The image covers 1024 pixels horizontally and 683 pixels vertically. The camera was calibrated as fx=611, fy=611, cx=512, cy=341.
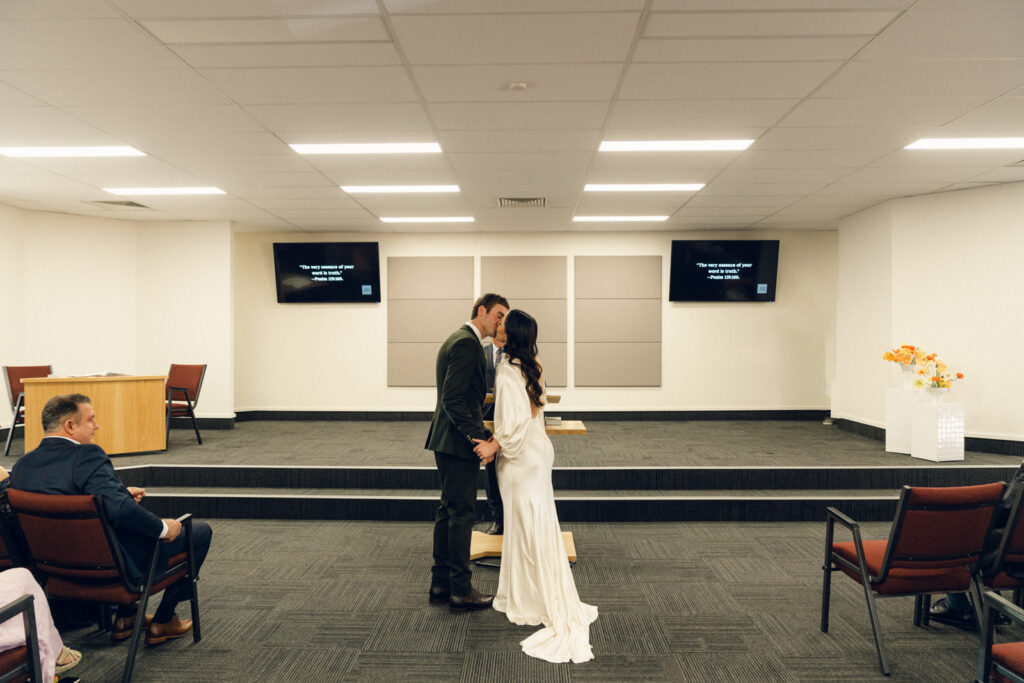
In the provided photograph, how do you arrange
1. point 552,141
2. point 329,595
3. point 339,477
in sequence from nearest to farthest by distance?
point 329,595 < point 552,141 < point 339,477

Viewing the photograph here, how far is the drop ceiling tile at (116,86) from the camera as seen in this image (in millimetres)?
3523

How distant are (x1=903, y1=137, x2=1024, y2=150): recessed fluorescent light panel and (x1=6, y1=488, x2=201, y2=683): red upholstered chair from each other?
5.86 metres

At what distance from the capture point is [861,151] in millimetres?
5059

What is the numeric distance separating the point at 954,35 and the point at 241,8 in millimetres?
3486

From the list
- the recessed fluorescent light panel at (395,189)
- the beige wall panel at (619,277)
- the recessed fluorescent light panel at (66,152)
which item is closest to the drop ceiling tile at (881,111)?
the recessed fluorescent light panel at (395,189)

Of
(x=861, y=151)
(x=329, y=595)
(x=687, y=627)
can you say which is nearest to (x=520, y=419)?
(x=687, y=627)

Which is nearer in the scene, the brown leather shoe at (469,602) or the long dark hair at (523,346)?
the long dark hair at (523,346)

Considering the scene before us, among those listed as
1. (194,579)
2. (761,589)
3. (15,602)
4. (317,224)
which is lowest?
(761,589)

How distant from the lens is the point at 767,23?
2955mm

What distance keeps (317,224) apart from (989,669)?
814cm

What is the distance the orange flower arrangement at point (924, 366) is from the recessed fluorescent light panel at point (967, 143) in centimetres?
202

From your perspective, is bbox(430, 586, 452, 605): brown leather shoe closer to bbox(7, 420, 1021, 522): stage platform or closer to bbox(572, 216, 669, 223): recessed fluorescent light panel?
bbox(7, 420, 1021, 522): stage platform

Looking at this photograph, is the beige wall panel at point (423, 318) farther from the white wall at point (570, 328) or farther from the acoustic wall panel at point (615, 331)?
the acoustic wall panel at point (615, 331)

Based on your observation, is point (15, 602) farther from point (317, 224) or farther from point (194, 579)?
point (317, 224)
